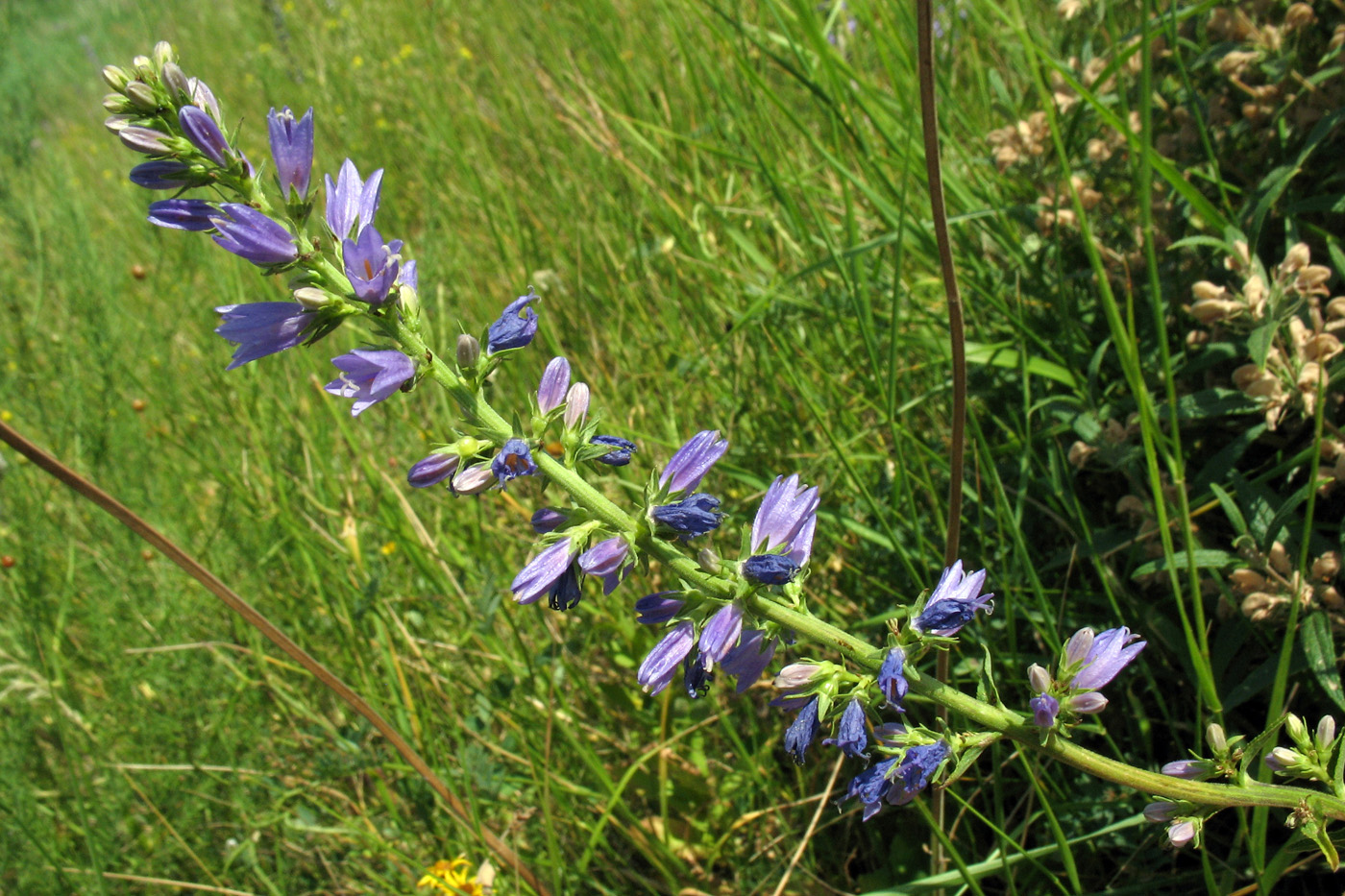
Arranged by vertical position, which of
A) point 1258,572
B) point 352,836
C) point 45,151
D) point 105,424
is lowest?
point 352,836

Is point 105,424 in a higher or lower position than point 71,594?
higher

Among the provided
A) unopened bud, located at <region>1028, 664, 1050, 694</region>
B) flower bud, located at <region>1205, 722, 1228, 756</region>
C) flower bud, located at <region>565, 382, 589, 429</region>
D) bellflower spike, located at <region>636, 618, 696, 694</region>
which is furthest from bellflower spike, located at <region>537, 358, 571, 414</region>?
flower bud, located at <region>1205, 722, 1228, 756</region>

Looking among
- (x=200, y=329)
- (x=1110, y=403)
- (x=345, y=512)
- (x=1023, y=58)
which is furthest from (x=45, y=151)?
(x=1110, y=403)

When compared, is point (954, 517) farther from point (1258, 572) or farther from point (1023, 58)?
point (1023, 58)

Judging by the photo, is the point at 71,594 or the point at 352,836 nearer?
the point at 352,836

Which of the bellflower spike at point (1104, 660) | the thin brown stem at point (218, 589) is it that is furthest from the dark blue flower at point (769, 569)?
the thin brown stem at point (218, 589)

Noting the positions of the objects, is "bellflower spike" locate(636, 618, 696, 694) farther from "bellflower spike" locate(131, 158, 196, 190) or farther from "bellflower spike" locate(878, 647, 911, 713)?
"bellflower spike" locate(131, 158, 196, 190)
